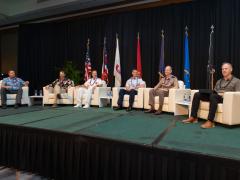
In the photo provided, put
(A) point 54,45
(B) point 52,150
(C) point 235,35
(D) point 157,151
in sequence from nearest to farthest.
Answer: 1. (D) point 157,151
2. (B) point 52,150
3. (C) point 235,35
4. (A) point 54,45

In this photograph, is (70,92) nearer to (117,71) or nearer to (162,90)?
(117,71)

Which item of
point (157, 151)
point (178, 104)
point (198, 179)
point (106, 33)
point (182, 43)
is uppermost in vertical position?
point (106, 33)

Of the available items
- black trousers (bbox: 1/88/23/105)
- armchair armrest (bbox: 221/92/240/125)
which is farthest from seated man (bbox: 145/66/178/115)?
black trousers (bbox: 1/88/23/105)

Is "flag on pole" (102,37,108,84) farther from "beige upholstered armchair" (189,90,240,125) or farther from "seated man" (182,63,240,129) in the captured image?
"beige upholstered armchair" (189,90,240,125)

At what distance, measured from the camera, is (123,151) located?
240 cm

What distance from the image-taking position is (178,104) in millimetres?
4453

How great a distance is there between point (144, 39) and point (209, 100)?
3.41 m

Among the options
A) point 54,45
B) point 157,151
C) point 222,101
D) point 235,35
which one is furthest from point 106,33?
point 157,151

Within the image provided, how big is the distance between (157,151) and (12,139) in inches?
82.7

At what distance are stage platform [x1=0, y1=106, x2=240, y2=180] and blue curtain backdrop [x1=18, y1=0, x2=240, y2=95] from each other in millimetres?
2720

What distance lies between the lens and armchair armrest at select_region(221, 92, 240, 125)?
10.2 feet

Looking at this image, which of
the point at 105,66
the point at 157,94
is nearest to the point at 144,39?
the point at 105,66

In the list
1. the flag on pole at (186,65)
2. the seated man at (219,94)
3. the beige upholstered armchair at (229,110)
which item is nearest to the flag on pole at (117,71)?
the flag on pole at (186,65)

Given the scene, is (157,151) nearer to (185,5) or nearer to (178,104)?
(178,104)
